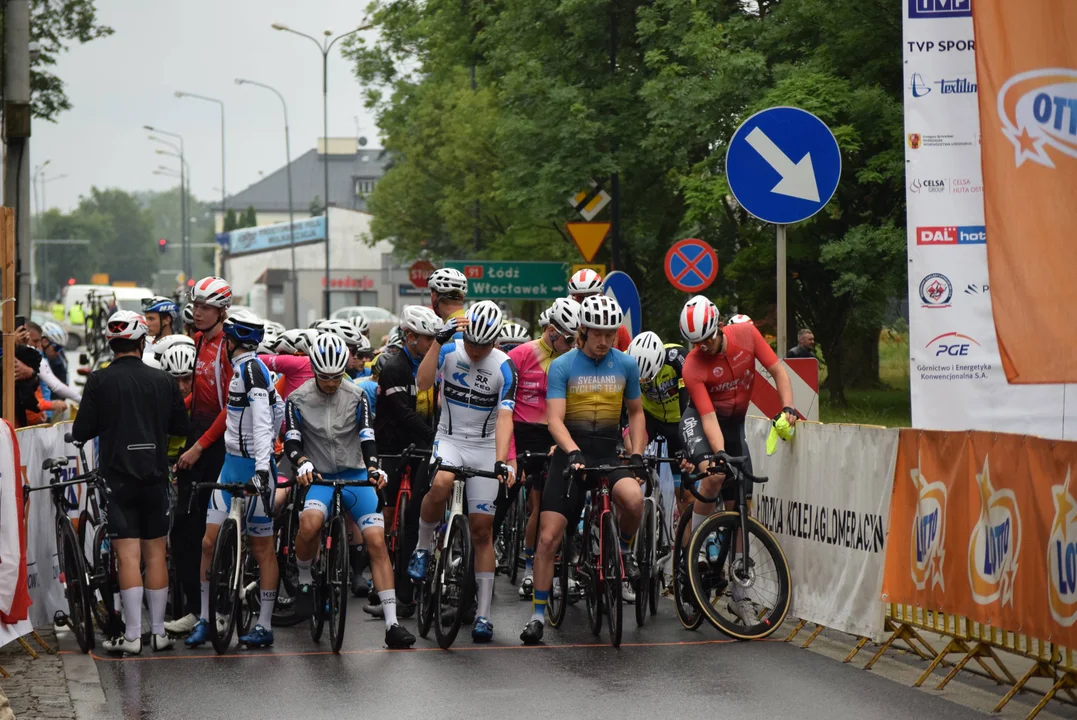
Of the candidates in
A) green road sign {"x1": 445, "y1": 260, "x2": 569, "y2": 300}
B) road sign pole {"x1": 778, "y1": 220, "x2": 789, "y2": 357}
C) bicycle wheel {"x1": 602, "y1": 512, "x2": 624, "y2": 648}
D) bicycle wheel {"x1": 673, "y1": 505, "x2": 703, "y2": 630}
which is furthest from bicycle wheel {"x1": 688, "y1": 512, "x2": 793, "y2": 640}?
green road sign {"x1": 445, "y1": 260, "x2": 569, "y2": 300}

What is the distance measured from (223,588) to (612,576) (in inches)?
91.3

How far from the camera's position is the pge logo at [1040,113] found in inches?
274

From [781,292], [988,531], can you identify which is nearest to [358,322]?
[781,292]

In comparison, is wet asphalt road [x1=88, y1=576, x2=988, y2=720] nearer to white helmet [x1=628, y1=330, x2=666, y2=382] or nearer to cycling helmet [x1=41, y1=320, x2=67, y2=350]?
white helmet [x1=628, y1=330, x2=666, y2=382]

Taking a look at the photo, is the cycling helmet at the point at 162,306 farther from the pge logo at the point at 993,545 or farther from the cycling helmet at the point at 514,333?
the pge logo at the point at 993,545

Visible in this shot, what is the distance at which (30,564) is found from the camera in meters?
10.4

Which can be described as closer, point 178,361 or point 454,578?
point 454,578

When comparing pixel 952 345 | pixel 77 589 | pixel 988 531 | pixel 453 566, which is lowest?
pixel 77 589

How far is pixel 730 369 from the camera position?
10.7 meters

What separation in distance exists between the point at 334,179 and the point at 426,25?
433ft

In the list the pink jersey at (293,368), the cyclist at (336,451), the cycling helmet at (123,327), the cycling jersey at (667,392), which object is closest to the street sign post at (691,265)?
the cycling jersey at (667,392)

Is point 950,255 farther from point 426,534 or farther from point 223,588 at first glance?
point 223,588

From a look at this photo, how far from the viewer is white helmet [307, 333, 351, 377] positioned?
Result: 394 inches

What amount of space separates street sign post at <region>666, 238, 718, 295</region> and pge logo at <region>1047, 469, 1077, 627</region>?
414 inches
